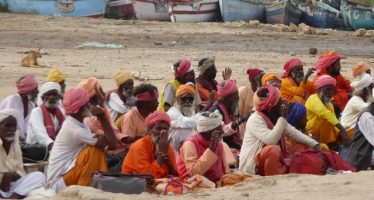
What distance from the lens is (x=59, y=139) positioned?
9008 millimetres

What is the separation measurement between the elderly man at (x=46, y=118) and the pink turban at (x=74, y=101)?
4.22 ft

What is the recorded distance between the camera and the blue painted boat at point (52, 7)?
33156 mm

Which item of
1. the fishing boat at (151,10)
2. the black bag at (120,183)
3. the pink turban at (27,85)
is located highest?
the pink turban at (27,85)

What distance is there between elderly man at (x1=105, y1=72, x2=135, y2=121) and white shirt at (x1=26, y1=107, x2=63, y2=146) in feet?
3.93

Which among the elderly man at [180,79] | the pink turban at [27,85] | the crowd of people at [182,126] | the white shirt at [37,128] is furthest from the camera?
the elderly man at [180,79]

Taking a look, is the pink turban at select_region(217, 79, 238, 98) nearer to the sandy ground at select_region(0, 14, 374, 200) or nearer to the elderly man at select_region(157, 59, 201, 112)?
the elderly man at select_region(157, 59, 201, 112)

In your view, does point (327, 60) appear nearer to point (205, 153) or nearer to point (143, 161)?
point (205, 153)

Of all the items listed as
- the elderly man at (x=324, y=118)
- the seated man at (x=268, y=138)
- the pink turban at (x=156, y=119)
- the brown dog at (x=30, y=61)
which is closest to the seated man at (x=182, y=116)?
the seated man at (x=268, y=138)

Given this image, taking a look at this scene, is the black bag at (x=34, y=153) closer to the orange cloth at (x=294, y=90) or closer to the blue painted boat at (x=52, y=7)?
the orange cloth at (x=294, y=90)

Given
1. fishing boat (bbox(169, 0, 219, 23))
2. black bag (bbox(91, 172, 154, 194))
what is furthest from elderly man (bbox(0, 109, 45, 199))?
fishing boat (bbox(169, 0, 219, 23))

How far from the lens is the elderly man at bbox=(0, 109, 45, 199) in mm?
8859

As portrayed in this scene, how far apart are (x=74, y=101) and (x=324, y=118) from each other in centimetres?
327

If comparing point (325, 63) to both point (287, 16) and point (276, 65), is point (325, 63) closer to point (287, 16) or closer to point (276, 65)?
point (276, 65)

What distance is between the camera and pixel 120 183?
8.44 metres
